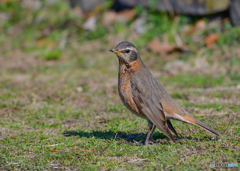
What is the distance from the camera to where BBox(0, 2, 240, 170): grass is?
4.30 metres

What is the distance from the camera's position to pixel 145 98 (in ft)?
16.2

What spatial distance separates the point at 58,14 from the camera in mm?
14828

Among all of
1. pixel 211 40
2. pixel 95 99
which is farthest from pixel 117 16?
pixel 95 99

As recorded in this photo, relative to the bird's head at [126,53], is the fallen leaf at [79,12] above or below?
above

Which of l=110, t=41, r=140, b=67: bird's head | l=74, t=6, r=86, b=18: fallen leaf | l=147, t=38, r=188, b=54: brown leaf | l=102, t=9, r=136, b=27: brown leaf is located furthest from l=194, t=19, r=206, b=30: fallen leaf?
l=110, t=41, r=140, b=67: bird's head

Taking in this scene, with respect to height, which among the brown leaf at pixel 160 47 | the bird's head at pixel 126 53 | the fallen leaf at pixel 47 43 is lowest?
the brown leaf at pixel 160 47

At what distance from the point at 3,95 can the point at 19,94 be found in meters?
0.37

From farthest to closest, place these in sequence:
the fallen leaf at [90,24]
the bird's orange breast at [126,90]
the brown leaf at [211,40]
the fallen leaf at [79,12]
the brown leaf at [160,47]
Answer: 1. the fallen leaf at [79,12]
2. the fallen leaf at [90,24]
3. the brown leaf at [160,47]
4. the brown leaf at [211,40]
5. the bird's orange breast at [126,90]

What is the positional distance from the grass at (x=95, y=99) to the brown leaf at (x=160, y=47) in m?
0.21

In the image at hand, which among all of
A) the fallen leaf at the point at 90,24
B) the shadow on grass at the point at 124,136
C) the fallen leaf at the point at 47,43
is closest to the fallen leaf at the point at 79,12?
the fallen leaf at the point at 90,24

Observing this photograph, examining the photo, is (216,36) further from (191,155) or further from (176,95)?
(191,155)

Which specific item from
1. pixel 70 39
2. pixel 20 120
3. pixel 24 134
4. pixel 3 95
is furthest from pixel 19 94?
pixel 70 39

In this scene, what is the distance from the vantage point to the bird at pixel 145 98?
4.86 metres

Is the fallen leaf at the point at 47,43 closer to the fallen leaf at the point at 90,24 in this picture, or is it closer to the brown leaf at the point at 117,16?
the fallen leaf at the point at 90,24
